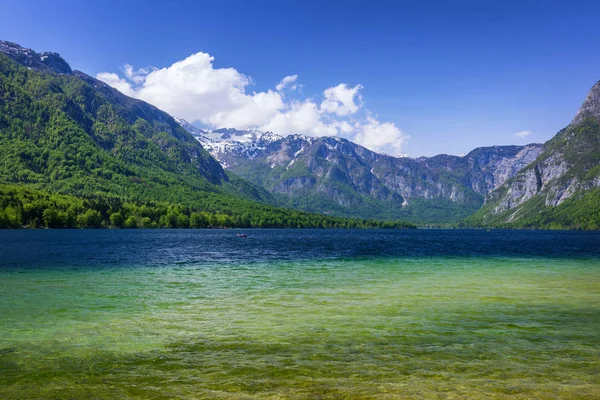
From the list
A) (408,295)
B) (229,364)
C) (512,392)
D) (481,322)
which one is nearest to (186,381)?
(229,364)

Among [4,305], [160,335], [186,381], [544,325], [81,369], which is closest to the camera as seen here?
[186,381]

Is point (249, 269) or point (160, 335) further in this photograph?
point (249, 269)

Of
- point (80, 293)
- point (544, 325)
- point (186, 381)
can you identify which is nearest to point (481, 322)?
point (544, 325)

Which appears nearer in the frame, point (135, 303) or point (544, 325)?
point (544, 325)

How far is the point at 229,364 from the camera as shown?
18906 mm

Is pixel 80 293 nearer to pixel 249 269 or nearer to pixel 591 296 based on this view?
pixel 249 269

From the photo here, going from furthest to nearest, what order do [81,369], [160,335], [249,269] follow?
1. [249,269]
2. [160,335]
3. [81,369]

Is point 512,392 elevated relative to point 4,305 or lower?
elevated

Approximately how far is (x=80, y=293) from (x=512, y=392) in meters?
38.5

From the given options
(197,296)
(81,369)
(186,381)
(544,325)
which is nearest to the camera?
(186,381)

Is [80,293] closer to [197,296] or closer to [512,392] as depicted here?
[197,296]

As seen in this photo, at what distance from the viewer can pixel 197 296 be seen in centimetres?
4000

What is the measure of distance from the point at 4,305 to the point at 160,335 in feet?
59.4

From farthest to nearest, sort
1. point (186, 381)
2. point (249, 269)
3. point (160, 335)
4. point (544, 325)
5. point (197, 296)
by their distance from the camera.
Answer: point (249, 269), point (197, 296), point (544, 325), point (160, 335), point (186, 381)
